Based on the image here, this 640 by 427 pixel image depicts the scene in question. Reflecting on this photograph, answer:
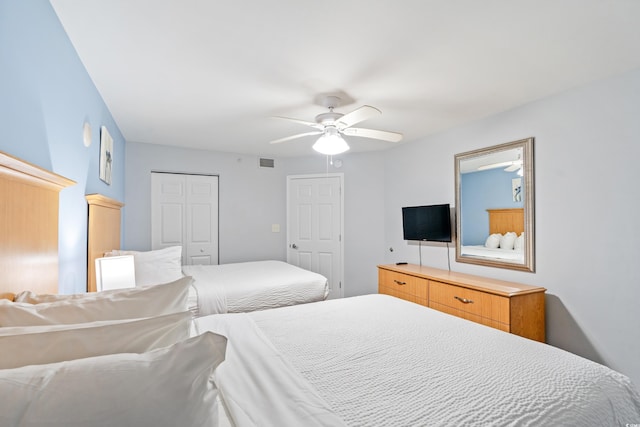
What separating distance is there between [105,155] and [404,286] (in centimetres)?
327

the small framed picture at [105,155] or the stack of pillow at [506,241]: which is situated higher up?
the small framed picture at [105,155]

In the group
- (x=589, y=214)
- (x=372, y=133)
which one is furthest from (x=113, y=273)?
(x=589, y=214)

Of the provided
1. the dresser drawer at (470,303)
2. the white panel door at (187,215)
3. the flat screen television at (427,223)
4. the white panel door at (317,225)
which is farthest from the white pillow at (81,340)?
the white panel door at (317,225)

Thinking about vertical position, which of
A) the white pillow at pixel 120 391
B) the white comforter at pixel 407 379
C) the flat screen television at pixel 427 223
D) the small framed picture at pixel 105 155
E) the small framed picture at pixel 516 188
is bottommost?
the white comforter at pixel 407 379

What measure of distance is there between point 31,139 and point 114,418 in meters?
1.32

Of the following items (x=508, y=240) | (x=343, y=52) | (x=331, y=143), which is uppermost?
(x=343, y=52)

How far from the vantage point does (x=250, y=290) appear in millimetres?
2912

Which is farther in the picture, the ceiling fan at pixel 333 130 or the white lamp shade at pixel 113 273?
the ceiling fan at pixel 333 130

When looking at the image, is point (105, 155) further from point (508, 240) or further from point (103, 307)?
point (508, 240)

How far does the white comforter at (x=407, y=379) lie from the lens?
97 cm

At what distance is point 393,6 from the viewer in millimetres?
1525

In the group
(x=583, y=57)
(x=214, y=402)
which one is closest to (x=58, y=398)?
(x=214, y=402)

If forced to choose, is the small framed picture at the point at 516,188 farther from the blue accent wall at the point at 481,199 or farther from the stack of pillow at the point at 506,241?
the stack of pillow at the point at 506,241

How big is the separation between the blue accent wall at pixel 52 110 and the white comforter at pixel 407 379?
102cm
